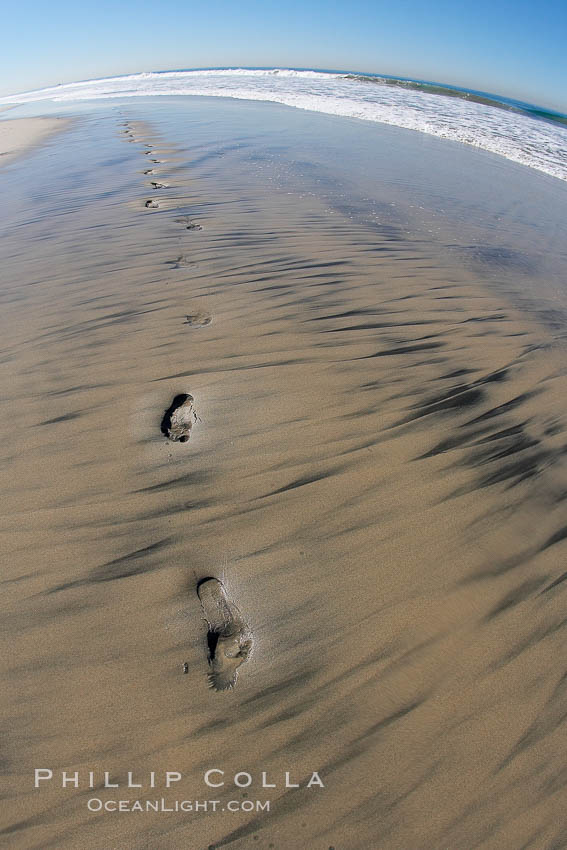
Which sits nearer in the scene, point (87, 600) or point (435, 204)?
point (87, 600)

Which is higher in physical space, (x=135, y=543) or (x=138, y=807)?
(x=135, y=543)

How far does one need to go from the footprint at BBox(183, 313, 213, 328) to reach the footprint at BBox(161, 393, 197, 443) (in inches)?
36.0

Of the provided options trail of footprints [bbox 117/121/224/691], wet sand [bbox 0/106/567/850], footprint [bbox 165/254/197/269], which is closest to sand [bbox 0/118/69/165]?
footprint [bbox 165/254/197/269]

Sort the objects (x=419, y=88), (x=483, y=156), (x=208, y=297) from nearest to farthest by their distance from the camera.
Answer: (x=208, y=297), (x=483, y=156), (x=419, y=88)

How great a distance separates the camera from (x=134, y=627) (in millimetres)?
1756

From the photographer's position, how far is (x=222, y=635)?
1755 millimetres

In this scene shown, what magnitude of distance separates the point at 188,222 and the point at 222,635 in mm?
5396

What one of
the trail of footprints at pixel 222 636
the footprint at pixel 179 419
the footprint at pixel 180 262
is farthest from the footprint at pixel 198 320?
the trail of footprints at pixel 222 636

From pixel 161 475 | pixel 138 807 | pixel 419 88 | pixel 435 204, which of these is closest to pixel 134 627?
pixel 138 807

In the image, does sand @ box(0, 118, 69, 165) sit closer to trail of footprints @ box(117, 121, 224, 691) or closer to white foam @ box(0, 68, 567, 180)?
white foam @ box(0, 68, 567, 180)

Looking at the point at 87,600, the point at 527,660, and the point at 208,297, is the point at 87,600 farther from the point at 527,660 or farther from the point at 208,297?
the point at 208,297

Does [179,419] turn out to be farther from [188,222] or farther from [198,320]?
[188,222]

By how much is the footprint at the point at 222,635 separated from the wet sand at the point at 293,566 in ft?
0.11

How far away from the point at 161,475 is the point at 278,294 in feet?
7.29
